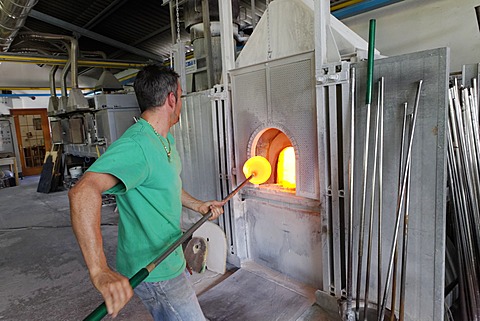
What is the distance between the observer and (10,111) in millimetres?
9664

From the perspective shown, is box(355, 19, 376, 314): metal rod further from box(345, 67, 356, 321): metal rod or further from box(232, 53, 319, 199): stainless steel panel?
box(232, 53, 319, 199): stainless steel panel

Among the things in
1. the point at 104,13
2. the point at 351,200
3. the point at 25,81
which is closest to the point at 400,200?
the point at 351,200

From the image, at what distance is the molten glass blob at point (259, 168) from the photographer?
2.39 m

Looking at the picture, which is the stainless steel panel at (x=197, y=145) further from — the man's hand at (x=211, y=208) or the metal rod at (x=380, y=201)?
the metal rod at (x=380, y=201)

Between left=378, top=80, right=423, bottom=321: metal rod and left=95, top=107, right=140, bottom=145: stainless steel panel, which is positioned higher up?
left=95, top=107, right=140, bottom=145: stainless steel panel

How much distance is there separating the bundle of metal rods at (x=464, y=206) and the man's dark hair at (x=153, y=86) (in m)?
1.80

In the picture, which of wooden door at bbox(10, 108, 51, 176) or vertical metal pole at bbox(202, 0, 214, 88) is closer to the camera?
vertical metal pole at bbox(202, 0, 214, 88)

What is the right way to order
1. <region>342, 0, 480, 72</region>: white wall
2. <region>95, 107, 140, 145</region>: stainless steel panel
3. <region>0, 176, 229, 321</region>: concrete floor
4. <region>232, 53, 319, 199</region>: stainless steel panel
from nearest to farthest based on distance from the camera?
1. <region>232, 53, 319, 199</region>: stainless steel panel
2. <region>0, 176, 229, 321</region>: concrete floor
3. <region>342, 0, 480, 72</region>: white wall
4. <region>95, 107, 140, 145</region>: stainless steel panel

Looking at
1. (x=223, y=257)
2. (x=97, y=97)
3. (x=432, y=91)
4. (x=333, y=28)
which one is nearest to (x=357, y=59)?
(x=333, y=28)

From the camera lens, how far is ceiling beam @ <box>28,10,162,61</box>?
5.59 metres

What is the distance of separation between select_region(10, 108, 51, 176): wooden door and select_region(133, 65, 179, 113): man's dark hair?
34.9ft

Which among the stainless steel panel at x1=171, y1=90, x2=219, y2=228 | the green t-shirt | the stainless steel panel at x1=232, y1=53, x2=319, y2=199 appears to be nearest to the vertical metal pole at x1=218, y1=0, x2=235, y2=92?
the stainless steel panel at x1=232, y1=53, x2=319, y2=199

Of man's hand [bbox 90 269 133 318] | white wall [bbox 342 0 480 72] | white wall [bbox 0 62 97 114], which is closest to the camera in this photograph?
man's hand [bbox 90 269 133 318]

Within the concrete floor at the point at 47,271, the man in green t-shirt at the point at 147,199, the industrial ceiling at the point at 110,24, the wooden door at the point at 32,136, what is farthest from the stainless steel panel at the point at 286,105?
the wooden door at the point at 32,136
